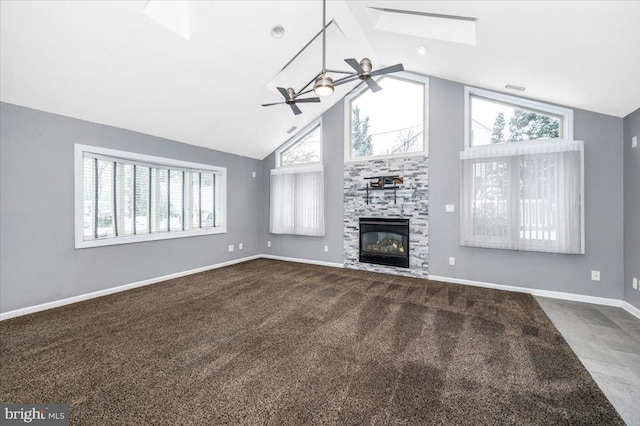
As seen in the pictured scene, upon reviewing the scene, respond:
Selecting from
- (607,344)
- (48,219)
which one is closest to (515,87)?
(607,344)

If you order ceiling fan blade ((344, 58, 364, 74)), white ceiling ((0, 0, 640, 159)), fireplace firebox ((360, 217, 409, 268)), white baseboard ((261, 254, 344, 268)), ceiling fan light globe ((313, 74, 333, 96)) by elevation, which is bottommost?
white baseboard ((261, 254, 344, 268))

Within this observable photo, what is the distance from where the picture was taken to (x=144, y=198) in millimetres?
4469

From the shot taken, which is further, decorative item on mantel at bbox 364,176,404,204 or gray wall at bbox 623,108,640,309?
decorative item on mantel at bbox 364,176,404,204

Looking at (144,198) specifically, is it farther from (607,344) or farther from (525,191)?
(607,344)

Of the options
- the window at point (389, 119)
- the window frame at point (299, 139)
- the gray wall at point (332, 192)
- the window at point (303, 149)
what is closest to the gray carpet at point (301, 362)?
the gray wall at point (332, 192)

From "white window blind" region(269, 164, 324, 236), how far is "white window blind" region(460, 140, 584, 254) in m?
2.86

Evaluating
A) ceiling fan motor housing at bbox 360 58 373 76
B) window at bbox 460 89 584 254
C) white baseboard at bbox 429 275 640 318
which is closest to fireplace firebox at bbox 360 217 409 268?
white baseboard at bbox 429 275 640 318

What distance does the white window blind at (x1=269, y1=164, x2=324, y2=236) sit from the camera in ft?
19.1

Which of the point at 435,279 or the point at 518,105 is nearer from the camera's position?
the point at 518,105

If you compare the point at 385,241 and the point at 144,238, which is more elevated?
the point at 144,238

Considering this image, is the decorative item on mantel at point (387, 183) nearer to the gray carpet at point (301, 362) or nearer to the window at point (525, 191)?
the window at point (525, 191)

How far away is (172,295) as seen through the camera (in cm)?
387

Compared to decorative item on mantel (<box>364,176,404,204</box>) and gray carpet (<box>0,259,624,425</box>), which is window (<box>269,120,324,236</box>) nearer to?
decorative item on mantel (<box>364,176,404,204</box>)

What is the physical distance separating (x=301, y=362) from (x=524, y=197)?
403 centimetres
